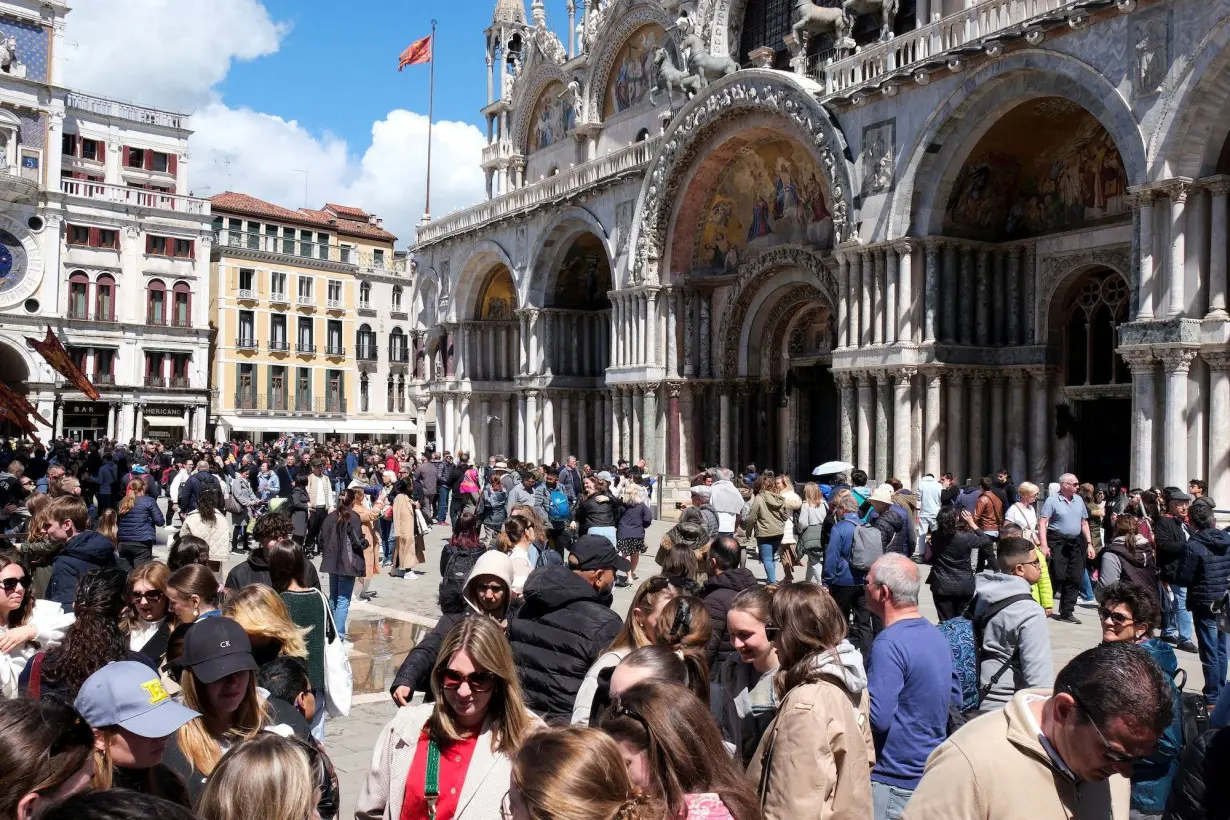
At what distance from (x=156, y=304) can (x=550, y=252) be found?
1015 inches

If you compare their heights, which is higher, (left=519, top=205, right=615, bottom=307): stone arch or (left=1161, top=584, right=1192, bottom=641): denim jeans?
(left=519, top=205, right=615, bottom=307): stone arch

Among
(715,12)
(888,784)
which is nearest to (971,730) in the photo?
(888,784)

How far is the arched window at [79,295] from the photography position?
46281 mm

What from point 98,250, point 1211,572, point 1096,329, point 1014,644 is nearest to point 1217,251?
point 1096,329

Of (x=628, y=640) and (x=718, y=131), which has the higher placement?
(x=718, y=131)

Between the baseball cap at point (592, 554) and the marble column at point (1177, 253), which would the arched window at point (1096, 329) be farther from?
the baseball cap at point (592, 554)

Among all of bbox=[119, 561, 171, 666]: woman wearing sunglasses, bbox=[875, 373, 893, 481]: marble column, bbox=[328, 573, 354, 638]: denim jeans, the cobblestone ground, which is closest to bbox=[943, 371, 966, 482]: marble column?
bbox=[875, 373, 893, 481]: marble column

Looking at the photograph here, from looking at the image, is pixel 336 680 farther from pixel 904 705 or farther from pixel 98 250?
pixel 98 250

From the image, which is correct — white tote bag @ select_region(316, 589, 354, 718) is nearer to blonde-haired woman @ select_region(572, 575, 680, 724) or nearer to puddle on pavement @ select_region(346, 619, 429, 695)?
blonde-haired woman @ select_region(572, 575, 680, 724)

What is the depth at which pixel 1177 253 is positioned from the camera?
597 inches

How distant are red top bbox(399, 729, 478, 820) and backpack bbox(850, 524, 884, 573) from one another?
19.4 ft

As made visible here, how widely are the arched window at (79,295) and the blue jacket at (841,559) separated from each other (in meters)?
44.8

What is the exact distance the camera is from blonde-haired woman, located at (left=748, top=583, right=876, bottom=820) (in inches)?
148

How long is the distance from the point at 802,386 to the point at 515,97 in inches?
685
